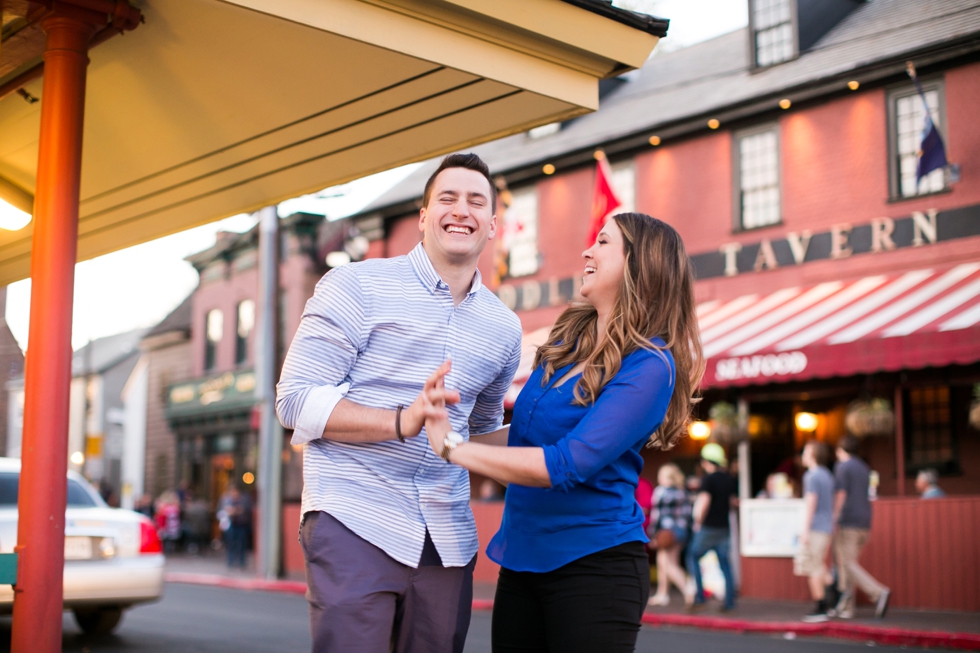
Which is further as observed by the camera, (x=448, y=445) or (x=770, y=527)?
(x=770, y=527)

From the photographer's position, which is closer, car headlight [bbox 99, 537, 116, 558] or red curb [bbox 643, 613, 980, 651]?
car headlight [bbox 99, 537, 116, 558]

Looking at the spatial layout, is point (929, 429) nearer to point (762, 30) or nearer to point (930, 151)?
point (930, 151)

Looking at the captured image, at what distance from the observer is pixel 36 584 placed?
344cm

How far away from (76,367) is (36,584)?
164ft

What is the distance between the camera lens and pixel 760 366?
14172 millimetres

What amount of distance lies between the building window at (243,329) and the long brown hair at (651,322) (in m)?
29.6

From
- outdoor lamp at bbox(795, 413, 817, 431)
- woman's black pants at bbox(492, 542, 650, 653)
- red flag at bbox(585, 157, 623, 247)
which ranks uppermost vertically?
red flag at bbox(585, 157, 623, 247)

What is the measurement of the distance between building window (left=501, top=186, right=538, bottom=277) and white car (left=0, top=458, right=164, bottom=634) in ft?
39.5

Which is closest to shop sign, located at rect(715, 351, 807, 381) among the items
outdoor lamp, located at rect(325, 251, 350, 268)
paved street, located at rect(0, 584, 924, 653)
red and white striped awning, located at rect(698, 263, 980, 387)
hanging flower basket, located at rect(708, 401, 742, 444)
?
red and white striped awning, located at rect(698, 263, 980, 387)

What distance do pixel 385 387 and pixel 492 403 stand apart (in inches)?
20.4

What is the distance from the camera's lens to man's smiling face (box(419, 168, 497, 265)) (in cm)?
317

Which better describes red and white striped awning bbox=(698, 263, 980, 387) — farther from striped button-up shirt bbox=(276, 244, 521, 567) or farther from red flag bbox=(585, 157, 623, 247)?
striped button-up shirt bbox=(276, 244, 521, 567)

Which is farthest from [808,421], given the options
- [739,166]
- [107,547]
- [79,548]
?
[79,548]

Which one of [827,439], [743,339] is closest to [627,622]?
[743,339]
